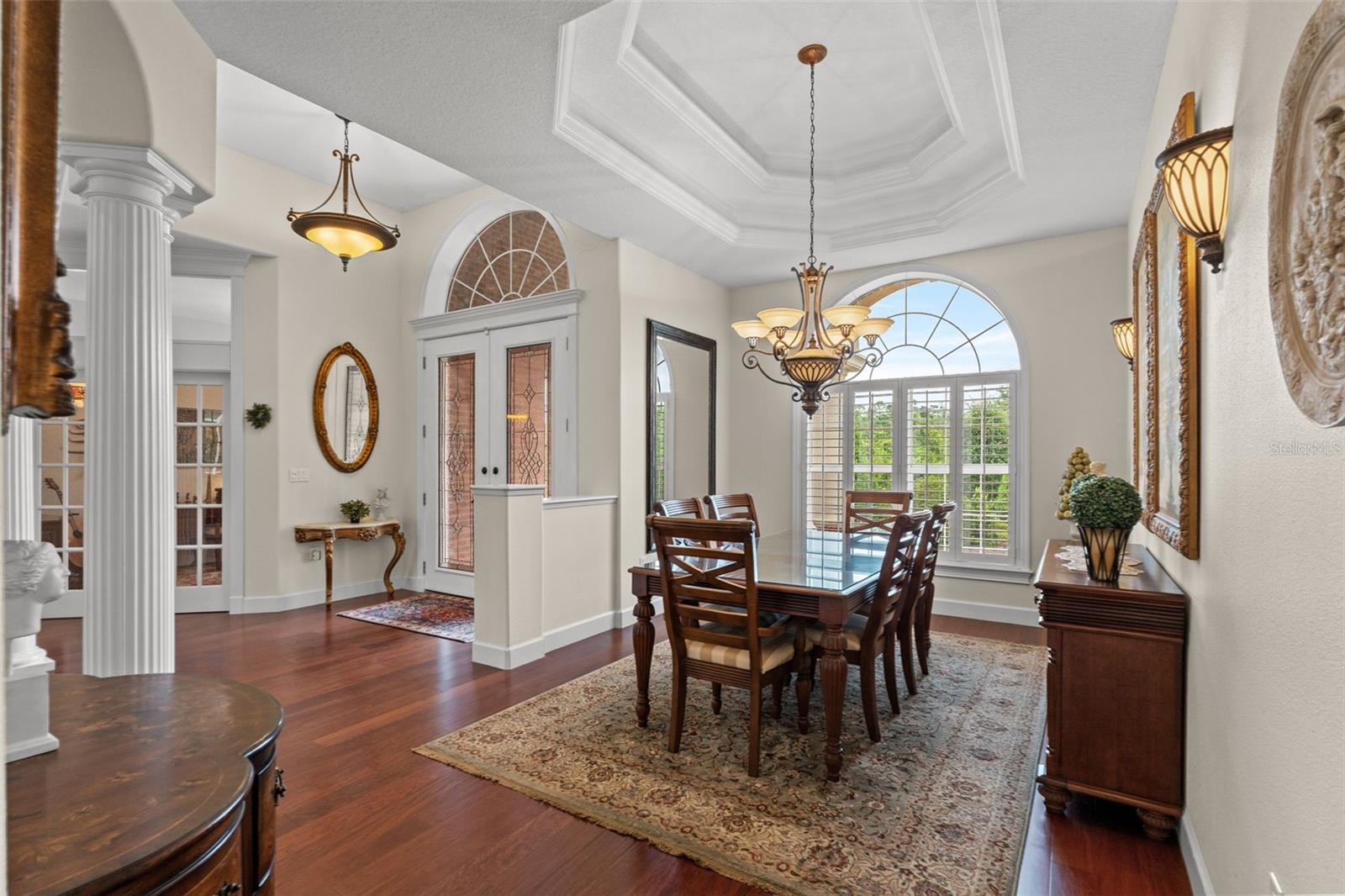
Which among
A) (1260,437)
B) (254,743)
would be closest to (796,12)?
(1260,437)

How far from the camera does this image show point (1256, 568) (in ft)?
4.60

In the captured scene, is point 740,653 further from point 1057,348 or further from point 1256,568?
point 1057,348

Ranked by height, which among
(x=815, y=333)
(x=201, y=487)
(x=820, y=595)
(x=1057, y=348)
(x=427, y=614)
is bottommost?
(x=427, y=614)

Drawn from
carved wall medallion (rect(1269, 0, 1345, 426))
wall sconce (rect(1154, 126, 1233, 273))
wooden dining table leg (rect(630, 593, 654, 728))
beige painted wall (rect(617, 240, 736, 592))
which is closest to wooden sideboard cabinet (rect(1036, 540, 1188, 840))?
wall sconce (rect(1154, 126, 1233, 273))

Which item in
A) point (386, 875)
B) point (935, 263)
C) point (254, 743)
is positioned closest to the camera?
point (254, 743)

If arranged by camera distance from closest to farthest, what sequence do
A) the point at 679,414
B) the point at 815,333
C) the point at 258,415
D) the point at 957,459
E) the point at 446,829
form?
the point at 446,829 → the point at 815,333 → the point at 957,459 → the point at 258,415 → the point at 679,414

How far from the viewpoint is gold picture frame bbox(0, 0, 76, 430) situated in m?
0.55

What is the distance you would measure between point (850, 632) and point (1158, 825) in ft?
3.81

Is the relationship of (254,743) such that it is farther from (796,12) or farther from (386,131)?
(796,12)

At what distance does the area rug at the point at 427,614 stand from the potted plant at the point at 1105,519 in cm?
360

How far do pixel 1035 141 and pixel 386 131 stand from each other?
3.23 m

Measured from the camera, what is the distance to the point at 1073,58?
8.64 feet

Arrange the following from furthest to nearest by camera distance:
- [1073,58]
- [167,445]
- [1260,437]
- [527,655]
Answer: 1. [527,655]
2. [1073,58]
3. [167,445]
4. [1260,437]

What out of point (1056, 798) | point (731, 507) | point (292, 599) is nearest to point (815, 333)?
point (731, 507)
